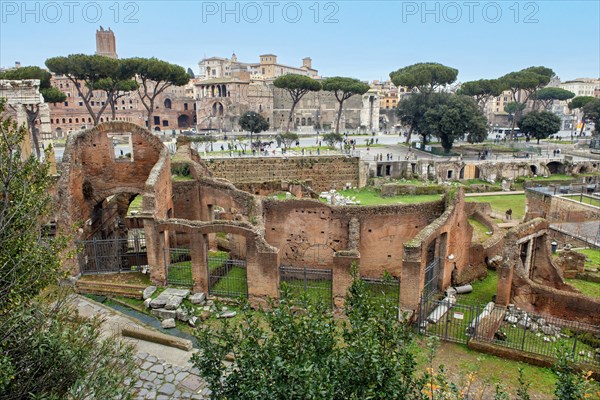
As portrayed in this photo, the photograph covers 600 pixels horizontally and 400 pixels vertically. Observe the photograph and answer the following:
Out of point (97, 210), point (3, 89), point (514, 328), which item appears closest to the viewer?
point (514, 328)

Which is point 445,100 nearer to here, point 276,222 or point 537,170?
point 537,170

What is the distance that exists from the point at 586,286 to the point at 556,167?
3121 cm

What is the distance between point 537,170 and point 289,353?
41.4m

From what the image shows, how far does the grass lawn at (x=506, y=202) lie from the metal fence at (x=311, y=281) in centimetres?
A: 1754

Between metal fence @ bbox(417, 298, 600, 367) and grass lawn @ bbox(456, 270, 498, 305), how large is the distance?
1.44 m

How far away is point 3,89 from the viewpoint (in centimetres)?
2447

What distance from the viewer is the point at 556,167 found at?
138 feet

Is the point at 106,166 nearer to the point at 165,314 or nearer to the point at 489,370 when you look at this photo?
the point at 165,314

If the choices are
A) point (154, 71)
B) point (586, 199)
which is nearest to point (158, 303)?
point (586, 199)

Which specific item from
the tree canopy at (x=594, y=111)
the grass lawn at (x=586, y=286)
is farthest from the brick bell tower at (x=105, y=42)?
the grass lawn at (x=586, y=286)

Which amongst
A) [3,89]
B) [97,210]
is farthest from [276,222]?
[3,89]

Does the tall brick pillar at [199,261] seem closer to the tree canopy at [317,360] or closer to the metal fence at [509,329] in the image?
the metal fence at [509,329]

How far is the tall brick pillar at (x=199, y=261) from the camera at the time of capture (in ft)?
42.6

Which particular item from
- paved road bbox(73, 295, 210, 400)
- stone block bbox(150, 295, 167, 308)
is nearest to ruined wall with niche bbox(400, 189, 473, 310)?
paved road bbox(73, 295, 210, 400)
